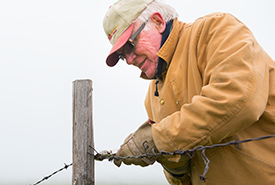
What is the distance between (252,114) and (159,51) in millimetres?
945

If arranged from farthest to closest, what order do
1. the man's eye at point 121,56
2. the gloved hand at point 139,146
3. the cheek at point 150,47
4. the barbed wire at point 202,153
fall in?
the man's eye at point 121,56, the cheek at point 150,47, the gloved hand at point 139,146, the barbed wire at point 202,153

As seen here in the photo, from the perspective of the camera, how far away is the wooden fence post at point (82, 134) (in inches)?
105

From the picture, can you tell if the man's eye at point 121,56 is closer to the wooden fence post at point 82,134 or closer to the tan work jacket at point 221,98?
the wooden fence post at point 82,134

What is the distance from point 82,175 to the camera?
8.68 ft

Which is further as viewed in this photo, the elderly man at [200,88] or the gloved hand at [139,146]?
the gloved hand at [139,146]

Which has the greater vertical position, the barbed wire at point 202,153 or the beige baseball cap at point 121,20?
the beige baseball cap at point 121,20

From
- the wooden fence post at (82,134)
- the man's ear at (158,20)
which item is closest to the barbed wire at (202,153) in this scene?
the wooden fence post at (82,134)

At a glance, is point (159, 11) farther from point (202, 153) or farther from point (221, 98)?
point (202, 153)

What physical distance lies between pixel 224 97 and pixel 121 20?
126cm

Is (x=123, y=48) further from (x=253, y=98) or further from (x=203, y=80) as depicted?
(x=253, y=98)

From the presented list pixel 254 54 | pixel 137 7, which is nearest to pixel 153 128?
pixel 254 54

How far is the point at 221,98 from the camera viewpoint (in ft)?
6.28

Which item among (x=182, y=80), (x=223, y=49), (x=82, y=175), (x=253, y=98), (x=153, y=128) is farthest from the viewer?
(x=82, y=175)

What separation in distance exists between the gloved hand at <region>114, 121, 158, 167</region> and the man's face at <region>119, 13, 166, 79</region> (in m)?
0.52
